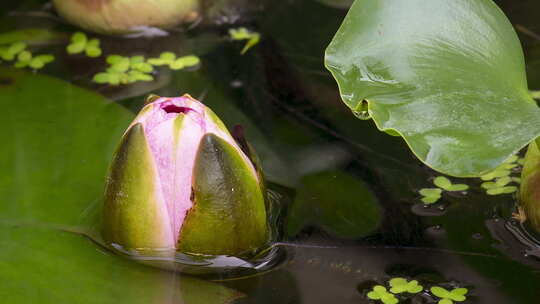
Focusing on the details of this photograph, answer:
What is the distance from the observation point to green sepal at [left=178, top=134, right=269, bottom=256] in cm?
90

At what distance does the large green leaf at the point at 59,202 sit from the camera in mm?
904

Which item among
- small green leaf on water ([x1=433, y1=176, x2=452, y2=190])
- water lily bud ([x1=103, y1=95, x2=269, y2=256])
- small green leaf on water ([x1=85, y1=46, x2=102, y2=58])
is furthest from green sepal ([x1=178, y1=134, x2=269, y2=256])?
small green leaf on water ([x1=85, y1=46, x2=102, y2=58])

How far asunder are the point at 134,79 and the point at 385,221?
0.49m

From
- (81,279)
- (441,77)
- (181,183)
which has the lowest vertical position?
(81,279)

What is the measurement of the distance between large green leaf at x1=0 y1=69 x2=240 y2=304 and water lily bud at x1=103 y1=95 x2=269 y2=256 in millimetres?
48

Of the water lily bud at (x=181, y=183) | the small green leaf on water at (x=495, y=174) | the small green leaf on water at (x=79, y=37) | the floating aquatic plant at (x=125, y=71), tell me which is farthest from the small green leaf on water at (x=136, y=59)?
the small green leaf on water at (x=495, y=174)

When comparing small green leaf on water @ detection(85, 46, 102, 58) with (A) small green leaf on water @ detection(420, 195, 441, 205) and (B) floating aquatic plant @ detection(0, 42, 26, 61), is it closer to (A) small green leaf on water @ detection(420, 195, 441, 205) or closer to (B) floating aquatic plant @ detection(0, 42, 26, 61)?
(B) floating aquatic plant @ detection(0, 42, 26, 61)

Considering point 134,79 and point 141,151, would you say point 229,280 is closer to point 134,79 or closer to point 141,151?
point 141,151

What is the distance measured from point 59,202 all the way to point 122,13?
1.56 ft

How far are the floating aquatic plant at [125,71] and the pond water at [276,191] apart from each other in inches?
0.6

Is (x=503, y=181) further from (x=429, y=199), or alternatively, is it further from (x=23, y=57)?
(x=23, y=57)

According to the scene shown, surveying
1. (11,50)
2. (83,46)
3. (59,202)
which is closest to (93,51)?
(83,46)

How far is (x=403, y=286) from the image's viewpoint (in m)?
0.93

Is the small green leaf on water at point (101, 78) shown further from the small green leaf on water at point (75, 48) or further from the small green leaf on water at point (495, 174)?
the small green leaf on water at point (495, 174)
